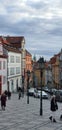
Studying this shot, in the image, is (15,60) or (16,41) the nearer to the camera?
(15,60)

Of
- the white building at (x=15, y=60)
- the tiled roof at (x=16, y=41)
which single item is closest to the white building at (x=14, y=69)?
the white building at (x=15, y=60)

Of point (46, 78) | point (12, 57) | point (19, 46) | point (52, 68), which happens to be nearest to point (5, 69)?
point (12, 57)

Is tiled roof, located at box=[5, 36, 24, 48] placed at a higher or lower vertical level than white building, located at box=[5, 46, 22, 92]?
higher

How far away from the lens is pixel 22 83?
364ft

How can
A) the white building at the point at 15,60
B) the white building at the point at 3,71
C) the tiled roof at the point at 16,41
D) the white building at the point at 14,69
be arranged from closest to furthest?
the white building at the point at 3,71 < the white building at the point at 14,69 < the white building at the point at 15,60 < the tiled roof at the point at 16,41

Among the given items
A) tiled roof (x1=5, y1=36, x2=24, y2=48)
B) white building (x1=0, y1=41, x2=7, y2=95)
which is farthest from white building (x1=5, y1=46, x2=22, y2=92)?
white building (x1=0, y1=41, x2=7, y2=95)

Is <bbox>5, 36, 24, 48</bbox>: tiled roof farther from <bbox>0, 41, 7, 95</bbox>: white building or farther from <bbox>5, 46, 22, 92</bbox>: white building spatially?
<bbox>0, 41, 7, 95</bbox>: white building

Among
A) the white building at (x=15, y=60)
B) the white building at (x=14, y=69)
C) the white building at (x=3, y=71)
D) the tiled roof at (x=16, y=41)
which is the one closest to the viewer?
the white building at (x=3, y=71)

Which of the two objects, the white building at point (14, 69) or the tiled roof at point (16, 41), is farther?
the tiled roof at point (16, 41)

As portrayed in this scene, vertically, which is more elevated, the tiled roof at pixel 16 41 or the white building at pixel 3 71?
the tiled roof at pixel 16 41

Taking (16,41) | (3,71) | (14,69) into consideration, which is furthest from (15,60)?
(3,71)

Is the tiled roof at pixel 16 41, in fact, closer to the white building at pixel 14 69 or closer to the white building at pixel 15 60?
the white building at pixel 15 60

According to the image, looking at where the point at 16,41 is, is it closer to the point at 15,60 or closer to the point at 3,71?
the point at 15,60

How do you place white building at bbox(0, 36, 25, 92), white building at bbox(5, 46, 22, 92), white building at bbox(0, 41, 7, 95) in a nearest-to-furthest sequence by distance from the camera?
white building at bbox(0, 41, 7, 95) < white building at bbox(5, 46, 22, 92) < white building at bbox(0, 36, 25, 92)
